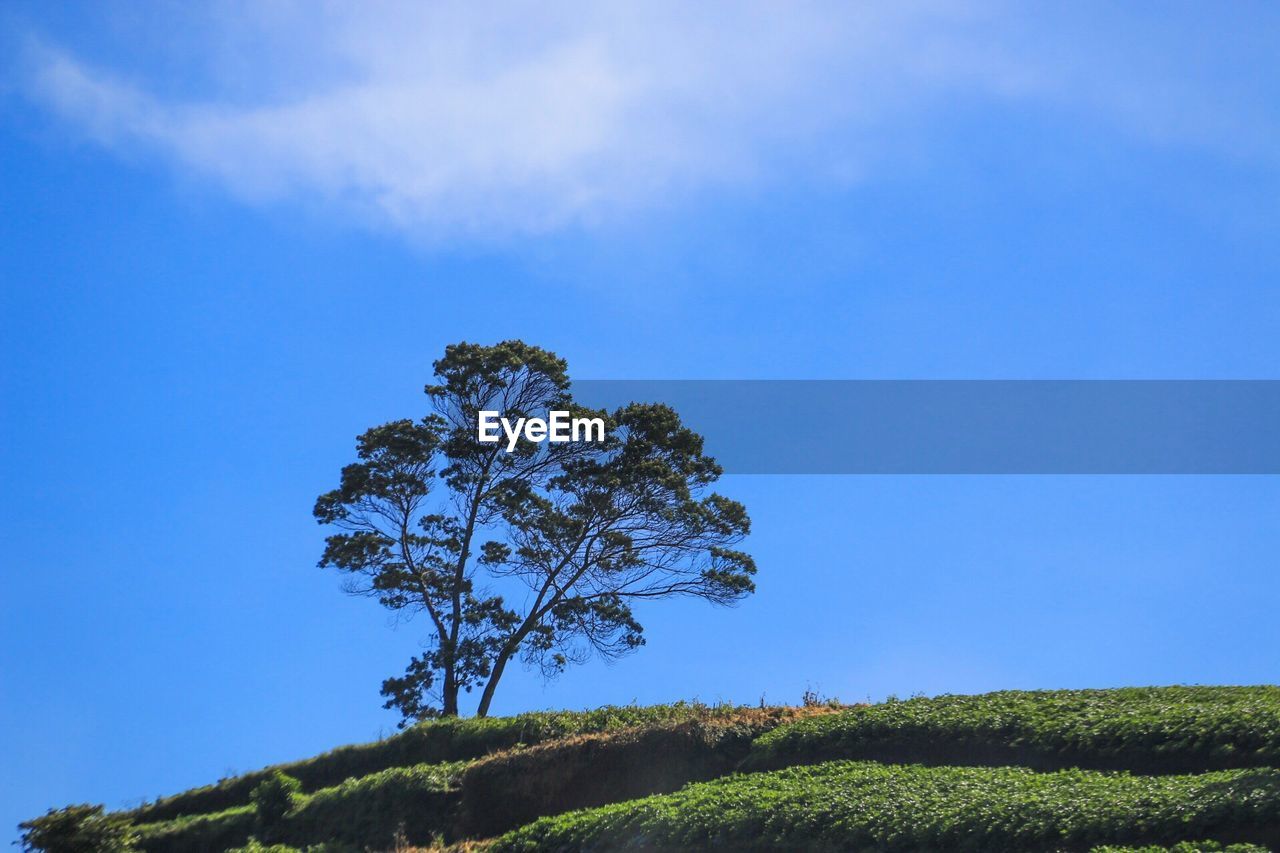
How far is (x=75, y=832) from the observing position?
2211 centimetres

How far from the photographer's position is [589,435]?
120 ft

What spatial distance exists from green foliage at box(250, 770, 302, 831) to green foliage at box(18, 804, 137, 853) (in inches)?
141

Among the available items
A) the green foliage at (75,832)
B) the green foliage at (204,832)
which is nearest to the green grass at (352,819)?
the green foliage at (204,832)

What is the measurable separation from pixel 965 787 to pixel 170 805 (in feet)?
72.0

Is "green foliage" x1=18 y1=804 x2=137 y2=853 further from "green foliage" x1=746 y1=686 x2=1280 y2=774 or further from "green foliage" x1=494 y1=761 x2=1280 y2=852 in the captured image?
"green foliage" x1=746 y1=686 x2=1280 y2=774

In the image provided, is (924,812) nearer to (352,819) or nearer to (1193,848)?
(1193,848)

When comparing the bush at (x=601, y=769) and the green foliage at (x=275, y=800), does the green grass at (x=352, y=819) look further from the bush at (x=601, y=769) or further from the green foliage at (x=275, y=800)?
the bush at (x=601, y=769)

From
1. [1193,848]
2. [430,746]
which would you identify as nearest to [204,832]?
[430,746]

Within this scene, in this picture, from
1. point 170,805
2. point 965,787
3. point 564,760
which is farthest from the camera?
point 170,805

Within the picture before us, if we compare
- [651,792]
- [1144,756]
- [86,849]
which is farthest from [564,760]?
[1144,756]

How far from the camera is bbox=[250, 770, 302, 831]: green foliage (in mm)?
26016

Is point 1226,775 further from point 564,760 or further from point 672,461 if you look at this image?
point 672,461

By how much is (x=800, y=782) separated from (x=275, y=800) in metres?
12.8

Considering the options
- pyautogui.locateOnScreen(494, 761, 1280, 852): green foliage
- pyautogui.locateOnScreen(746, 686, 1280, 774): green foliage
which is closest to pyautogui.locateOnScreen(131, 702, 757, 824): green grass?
pyautogui.locateOnScreen(746, 686, 1280, 774): green foliage
